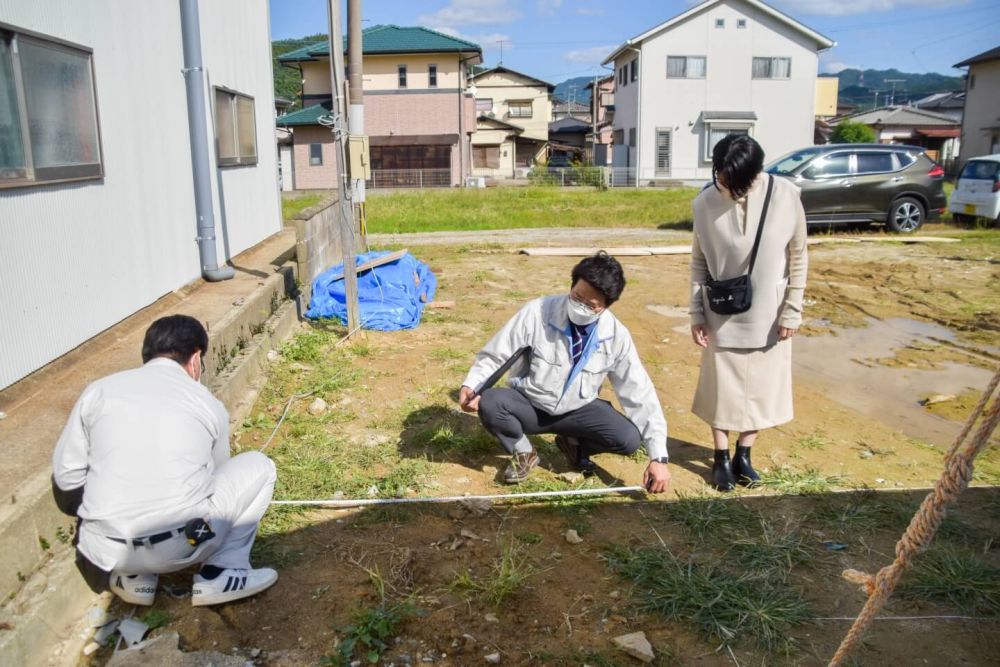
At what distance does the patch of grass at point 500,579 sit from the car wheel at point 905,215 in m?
13.2

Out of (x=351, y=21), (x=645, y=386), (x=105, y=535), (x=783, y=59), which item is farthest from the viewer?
(x=783, y=59)

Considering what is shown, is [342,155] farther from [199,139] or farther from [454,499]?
[454,499]

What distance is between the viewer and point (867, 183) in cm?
1389

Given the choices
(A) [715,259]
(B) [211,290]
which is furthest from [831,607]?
(B) [211,290]

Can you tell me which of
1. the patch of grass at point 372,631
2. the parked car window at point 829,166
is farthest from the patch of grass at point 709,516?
the parked car window at point 829,166

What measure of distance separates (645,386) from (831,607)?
1.28 m

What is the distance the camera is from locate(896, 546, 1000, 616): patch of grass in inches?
118

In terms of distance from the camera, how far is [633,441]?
12.9ft

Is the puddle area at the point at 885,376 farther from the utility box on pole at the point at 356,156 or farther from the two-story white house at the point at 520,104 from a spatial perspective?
the two-story white house at the point at 520,104

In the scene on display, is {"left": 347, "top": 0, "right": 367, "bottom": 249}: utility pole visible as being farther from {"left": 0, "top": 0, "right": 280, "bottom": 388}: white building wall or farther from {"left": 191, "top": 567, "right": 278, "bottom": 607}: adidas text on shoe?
{"left": 191, "top": 567, "right": 278, "bottom": 607}: adidas text on shoe

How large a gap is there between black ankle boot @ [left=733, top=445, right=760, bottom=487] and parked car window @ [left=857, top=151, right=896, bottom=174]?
11581 millimetres

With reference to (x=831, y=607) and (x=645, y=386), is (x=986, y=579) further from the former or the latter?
(x=645, y=386)

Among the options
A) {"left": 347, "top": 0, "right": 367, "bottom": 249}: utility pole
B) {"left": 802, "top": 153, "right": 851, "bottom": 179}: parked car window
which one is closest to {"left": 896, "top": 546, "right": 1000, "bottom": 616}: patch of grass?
{"left": 347, "top": 0, "right": 367, "bottom": 249}: utility pole

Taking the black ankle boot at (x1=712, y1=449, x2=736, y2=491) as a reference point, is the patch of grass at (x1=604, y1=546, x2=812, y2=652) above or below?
below
